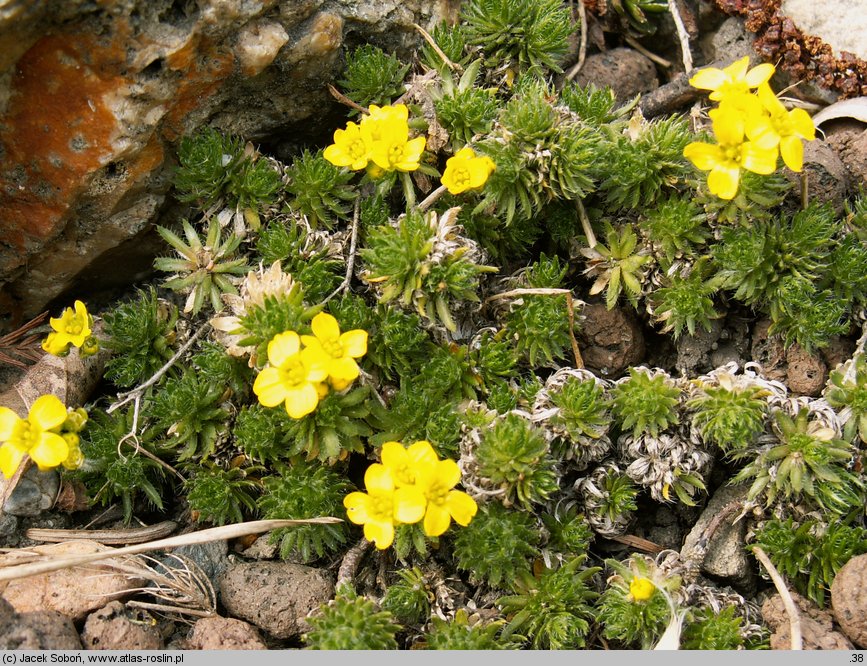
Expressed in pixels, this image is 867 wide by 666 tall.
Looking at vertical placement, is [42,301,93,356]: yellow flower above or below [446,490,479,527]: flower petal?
above

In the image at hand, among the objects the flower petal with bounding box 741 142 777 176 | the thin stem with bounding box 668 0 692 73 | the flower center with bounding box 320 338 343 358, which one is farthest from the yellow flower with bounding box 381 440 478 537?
the thin stem with bounding box 668 0 692 73

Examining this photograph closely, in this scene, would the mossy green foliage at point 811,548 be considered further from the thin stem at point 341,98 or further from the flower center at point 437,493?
the thin stem at point 341,98

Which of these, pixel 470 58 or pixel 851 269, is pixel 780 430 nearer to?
pixel 851 269

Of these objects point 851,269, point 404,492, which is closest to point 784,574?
point 851,269

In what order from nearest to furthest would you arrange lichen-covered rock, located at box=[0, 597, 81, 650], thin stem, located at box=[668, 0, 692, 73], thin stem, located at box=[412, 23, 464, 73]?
1. lichen-covered rock, located at box=[0, 597, 81, 650]
2. thin stem, located at box=[412, 23, 464, 73]
3. thin stem, located at box=[668, 0, 692, 73]

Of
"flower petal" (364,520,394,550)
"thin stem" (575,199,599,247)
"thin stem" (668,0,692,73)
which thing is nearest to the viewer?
"flower petal" (364,520,394,550)

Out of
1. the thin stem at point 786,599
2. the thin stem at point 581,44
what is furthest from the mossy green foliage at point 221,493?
the thin stem at point 581,44

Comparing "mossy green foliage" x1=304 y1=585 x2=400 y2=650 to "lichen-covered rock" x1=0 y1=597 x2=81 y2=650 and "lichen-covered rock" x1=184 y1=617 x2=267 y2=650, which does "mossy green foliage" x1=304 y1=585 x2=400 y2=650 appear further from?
"lichen-covered rock" x1=0 y1=597 x2=81 y2=650
